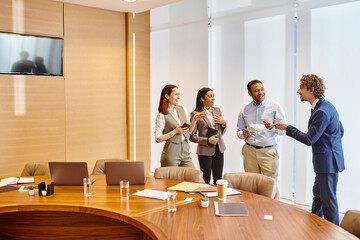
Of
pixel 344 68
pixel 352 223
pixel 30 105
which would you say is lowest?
pixel 352 223

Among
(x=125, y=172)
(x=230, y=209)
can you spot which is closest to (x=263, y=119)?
(x=125, y=172)

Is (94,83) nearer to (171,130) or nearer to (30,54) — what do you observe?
(30,54)

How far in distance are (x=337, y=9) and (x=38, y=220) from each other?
4416mm

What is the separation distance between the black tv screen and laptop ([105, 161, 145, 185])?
10.0 ft

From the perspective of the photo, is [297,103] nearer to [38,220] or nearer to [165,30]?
[165,30]

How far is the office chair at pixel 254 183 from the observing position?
3426mm

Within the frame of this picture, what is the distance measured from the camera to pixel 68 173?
140 inches

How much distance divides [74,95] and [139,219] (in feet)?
13.6

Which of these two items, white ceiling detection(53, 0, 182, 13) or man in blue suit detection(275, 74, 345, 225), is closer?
man in blue suit detection(275, 74, 345, 225)

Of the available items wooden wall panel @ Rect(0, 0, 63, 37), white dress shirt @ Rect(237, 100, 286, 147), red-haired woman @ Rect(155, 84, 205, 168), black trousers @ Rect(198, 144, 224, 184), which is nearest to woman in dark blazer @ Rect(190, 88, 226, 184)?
black trousers @ Rect(198, 144, 224, 184)

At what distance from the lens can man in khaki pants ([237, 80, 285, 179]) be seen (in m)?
4.66

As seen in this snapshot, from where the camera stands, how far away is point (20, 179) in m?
3.86

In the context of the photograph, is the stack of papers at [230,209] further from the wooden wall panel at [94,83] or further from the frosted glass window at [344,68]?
the wooden wall panel at [94,83]

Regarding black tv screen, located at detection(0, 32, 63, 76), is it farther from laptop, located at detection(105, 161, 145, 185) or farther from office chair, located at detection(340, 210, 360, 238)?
office chair, located at detection(340, 210, 360, 238)
